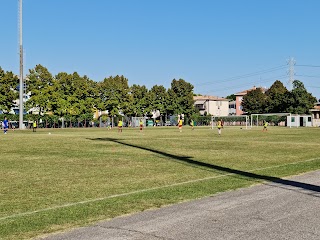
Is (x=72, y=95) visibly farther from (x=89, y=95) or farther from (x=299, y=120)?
(x=299, y=120)

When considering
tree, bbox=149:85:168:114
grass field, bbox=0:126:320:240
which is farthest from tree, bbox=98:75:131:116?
grass field, bbox=0:126:320:240

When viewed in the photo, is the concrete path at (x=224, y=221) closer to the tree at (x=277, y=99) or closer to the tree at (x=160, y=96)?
the tree at (x=160, y=96)

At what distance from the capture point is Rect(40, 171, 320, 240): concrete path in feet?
20.8

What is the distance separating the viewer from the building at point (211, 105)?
522 ft

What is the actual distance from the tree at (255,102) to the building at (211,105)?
27.2 metres

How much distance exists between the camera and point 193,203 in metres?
8.84

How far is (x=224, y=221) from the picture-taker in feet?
23.6

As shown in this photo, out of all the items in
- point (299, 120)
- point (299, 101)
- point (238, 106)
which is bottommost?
point (299, 120)


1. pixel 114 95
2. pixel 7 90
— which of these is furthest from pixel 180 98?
pixel 7 90

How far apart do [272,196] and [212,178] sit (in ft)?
11.2

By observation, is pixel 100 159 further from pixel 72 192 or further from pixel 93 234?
pixel 93 234

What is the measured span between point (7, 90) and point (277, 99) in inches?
2743

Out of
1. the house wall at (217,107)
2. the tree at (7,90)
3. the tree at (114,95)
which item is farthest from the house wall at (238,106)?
the tree at (7,90)

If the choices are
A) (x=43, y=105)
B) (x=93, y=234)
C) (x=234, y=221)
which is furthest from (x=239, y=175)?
(x=43, y=105)
